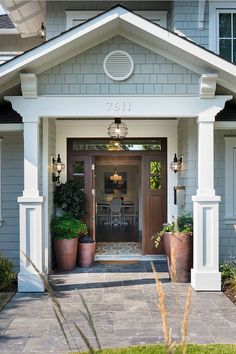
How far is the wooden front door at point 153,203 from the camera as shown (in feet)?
30.6

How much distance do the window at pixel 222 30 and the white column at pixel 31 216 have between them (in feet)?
14.5

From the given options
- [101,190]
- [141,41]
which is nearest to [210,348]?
[141,41]

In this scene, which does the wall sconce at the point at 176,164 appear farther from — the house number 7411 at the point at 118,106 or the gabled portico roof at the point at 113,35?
the house number 7411 at the point at 118,106

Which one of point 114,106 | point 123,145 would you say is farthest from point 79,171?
point 114,106

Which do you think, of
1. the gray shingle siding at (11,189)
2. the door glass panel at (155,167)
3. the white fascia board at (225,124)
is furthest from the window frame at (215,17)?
the gray shingle siding at (11,189)

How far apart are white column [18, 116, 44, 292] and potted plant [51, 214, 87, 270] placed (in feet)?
4.92

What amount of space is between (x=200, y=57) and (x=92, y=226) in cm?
476

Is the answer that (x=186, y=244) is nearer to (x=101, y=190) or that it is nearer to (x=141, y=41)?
(x=141, y=41)

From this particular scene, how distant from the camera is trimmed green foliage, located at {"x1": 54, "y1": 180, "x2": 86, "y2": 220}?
8.70 meters

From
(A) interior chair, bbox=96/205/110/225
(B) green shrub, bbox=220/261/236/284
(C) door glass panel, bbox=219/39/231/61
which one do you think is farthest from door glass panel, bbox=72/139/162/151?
(A) interior chair, bbox=96/205/110/225

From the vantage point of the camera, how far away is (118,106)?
6.63 meters

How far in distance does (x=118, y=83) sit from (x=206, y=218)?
8.84 ft

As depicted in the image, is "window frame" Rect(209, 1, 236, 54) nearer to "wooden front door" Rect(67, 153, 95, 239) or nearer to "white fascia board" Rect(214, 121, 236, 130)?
"white fascia board" Rect(214, 121, 236, 130)

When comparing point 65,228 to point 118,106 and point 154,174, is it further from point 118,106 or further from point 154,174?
point 118,106
